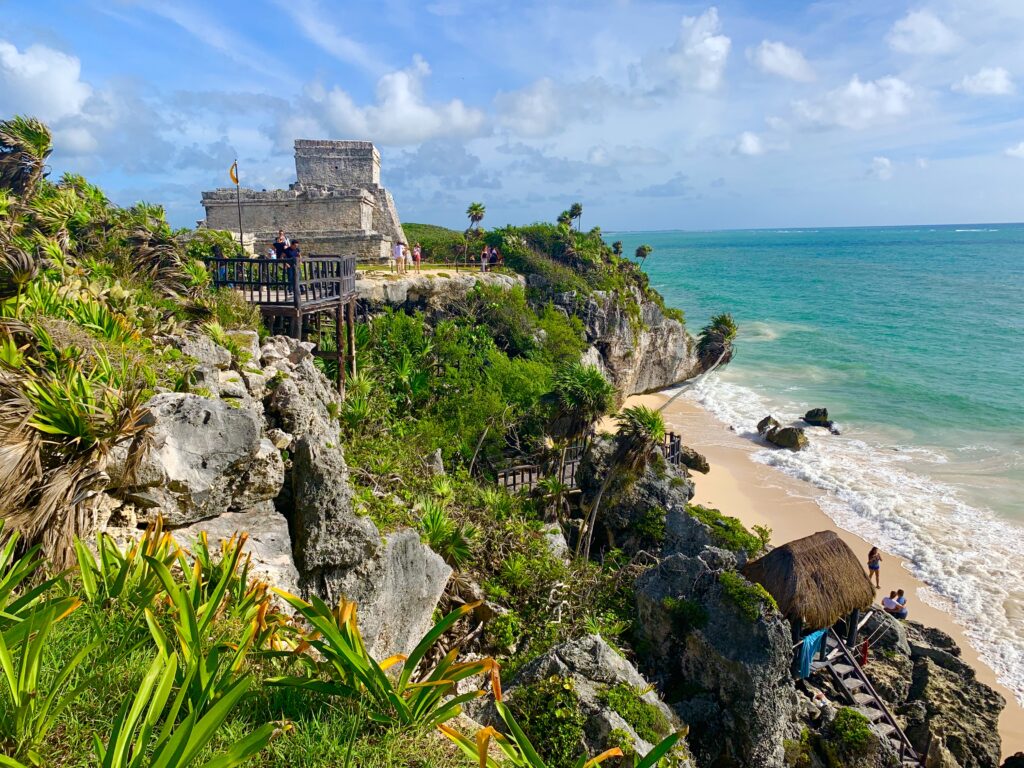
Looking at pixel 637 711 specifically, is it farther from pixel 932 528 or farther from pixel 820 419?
pixel 820 419

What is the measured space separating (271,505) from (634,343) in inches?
1034

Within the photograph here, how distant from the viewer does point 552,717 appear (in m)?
5.21

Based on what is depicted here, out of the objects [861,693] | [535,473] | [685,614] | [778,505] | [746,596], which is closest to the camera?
[746,596]

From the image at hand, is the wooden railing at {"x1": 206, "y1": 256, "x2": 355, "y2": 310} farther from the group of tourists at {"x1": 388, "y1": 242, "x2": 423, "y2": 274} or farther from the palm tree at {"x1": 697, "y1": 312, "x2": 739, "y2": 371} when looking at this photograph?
the palm tree at {"x1": 697, "y1": 312, "x2": 739, "y2": 371}

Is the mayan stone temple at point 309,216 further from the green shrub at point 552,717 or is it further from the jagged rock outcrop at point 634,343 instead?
the green shrub at point 552,717

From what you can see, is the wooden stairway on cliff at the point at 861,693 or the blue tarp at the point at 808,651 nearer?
the wooden stairway on cliff at the point at 861,693

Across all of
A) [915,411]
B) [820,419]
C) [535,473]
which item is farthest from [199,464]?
[915,411]

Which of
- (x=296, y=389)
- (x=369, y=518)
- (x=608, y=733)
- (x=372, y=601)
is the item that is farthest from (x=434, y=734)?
(x=296, y=389)

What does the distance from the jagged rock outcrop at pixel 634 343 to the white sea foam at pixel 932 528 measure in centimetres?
663

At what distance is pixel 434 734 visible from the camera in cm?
366

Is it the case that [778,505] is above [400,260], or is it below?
below

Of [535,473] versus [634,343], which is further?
[634,343]

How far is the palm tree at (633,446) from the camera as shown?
1233cm

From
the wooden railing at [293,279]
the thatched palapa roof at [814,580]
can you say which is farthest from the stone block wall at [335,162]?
the thatched palapa roof at [814,580]
